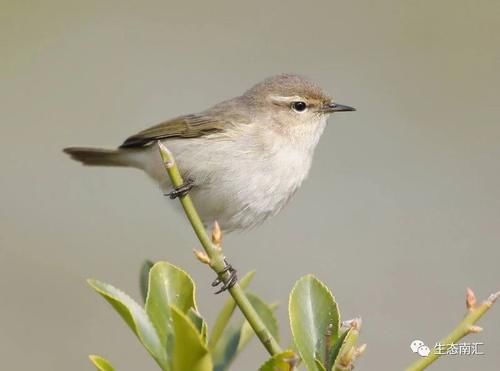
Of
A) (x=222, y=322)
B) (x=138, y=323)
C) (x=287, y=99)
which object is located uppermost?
(x=287, y=99)

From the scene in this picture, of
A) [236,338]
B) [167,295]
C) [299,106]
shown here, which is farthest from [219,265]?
[299,106]

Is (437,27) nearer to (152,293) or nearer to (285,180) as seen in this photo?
(285,180)

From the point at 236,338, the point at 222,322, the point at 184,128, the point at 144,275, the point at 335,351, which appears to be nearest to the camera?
the point at 335,351

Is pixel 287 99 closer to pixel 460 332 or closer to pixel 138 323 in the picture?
pixel 138 323

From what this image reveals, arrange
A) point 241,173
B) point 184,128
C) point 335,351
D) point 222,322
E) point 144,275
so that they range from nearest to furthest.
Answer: point 335,351 < point 222,322 < point 144,275 < point 241,173 < point 184,128

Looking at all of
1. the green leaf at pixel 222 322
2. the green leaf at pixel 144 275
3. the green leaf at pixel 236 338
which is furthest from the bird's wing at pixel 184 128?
the green leaf at pixel 222 322

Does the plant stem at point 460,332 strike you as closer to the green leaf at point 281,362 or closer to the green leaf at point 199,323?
the green leaf at point 281,362

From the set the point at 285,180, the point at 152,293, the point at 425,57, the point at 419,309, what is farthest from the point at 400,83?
the point at 152,293

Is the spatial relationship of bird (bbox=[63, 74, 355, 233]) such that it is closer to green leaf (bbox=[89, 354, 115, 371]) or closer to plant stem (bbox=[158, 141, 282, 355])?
plant stem (bbox=[158, 141, 282, 355])
